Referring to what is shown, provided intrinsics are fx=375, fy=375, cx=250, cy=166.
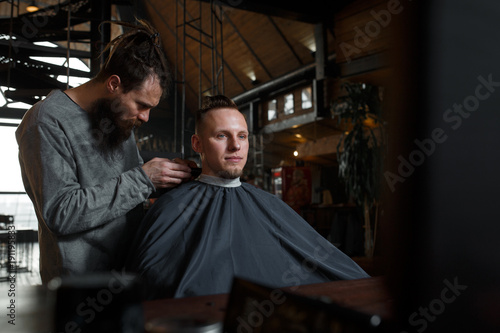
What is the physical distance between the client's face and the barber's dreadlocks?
332mm

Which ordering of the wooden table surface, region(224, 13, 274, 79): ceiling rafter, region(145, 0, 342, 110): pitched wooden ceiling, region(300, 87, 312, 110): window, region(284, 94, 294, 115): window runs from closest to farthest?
the wooden table surface, region(145, 0, 342, 110): pitched wooden ceiling, region(300, 87, 312, 110): window, region(224, 13, 274, 79): ceiling rafter, region(284, 94, 294, 115): window

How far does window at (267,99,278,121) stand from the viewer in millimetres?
9683

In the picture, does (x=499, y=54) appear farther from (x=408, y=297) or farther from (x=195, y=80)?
(x=195, y=80)

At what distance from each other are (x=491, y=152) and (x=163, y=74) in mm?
1488

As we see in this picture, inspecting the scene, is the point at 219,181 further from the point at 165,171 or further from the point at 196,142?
the point at 165,171

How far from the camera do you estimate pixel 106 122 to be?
1574mm

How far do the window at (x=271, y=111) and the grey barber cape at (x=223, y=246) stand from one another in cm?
795

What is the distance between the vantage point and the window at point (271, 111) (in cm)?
968

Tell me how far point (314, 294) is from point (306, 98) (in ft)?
26.1

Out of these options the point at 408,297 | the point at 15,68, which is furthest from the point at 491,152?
the point at 15,68

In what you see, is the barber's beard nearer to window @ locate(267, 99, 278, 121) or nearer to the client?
the client

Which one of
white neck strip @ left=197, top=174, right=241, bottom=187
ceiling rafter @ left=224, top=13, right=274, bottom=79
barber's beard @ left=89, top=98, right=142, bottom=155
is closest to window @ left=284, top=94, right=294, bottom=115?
ceiling rafter @ left=224, top=13, right=274, bottom=79

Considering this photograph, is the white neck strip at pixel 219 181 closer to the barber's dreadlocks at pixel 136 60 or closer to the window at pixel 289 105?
the barber's dreadlocks at pixel 136 60

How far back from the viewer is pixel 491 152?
0.31 m
